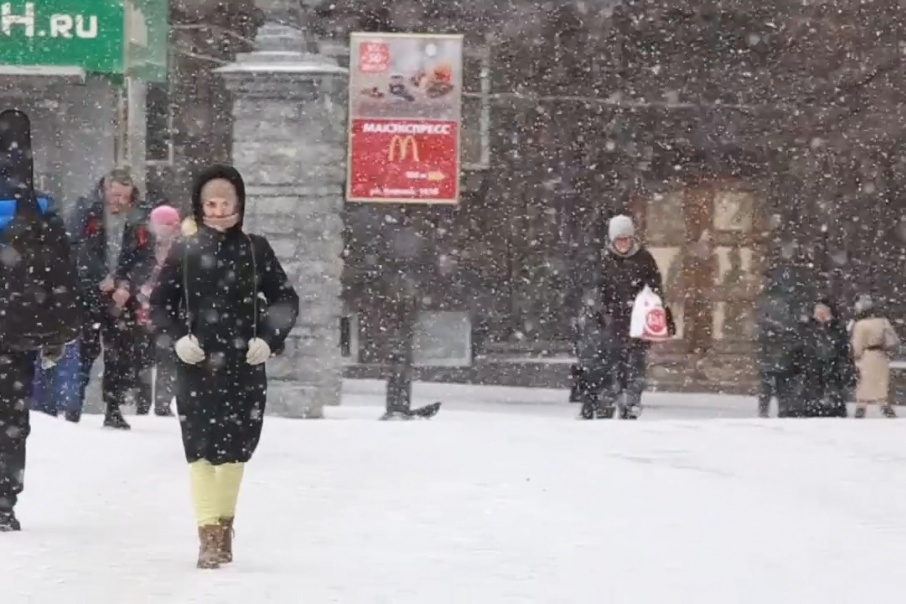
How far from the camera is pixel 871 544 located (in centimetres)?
945

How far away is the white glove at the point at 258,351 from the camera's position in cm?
806

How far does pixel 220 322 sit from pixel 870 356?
14807 mm

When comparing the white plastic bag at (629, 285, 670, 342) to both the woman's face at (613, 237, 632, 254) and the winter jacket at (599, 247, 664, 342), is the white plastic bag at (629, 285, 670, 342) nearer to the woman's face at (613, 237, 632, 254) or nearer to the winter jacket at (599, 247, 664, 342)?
the winter jacket at (599, 247, 664, 342)

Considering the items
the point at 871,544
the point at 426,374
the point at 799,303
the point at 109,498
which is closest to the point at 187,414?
the point at 109,498

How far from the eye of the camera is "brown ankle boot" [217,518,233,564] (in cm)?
814

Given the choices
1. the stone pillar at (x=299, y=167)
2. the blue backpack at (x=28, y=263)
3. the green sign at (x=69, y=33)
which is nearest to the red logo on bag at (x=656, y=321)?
the stone pillar at (x=299, y=167)

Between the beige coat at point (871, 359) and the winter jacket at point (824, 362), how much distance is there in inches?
68.1

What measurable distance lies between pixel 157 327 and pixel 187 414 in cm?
36

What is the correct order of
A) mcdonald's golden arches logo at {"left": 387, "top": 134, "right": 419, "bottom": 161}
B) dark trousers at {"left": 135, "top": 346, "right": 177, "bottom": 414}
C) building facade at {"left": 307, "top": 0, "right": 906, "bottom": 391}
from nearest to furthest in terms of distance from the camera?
dark trousers at {"left": 135, "top": 346, "right": 177, "bottom": 414} → mcdonald's golden arches logo at {"left": 387, "top": 134, "right": 419, "bottom": 161} → building facade at {"left": 307, "top": 0, "right": 906, "bottom": 391}

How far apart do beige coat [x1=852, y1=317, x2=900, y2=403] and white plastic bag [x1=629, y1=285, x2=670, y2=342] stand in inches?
263

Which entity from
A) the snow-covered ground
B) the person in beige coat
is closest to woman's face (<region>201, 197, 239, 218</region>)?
the snow-covered ground

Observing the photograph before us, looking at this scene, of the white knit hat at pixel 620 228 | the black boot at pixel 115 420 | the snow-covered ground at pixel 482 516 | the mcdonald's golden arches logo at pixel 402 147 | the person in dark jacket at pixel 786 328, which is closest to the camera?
the snow-covered ground at pixel 482 516

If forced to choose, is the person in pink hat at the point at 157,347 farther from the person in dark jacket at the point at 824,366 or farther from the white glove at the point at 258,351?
the person in dark jacket at the point at 824,366

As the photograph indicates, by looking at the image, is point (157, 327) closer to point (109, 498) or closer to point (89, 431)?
point (109, 498)
